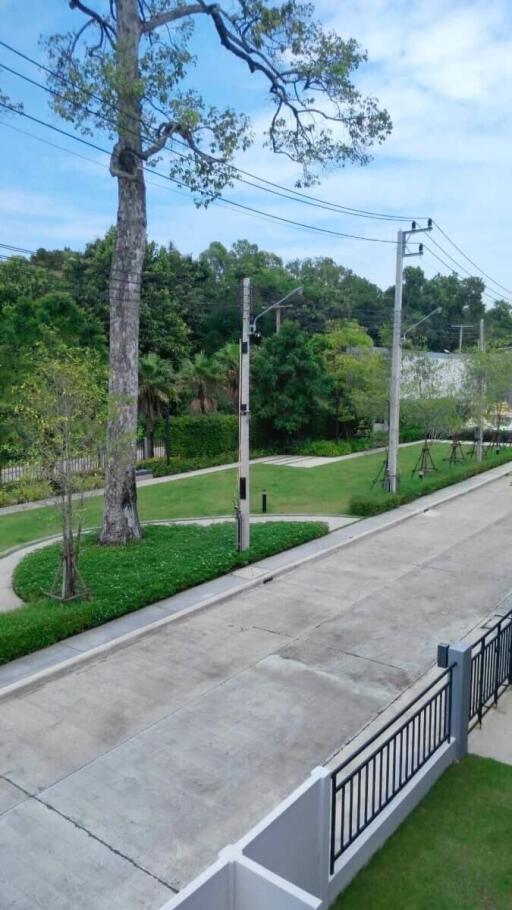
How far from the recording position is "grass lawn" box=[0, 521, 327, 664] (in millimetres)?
9766

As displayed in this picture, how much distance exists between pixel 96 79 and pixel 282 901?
1422 cm

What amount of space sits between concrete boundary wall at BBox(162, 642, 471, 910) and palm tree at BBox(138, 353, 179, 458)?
21.2 meters

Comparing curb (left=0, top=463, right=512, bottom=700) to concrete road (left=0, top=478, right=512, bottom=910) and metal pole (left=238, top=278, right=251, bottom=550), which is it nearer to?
concrete road (left=0, top=478, right=512, bottom=910)

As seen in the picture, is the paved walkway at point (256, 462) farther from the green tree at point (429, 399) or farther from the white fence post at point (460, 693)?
the white fence post at point (460, 693)

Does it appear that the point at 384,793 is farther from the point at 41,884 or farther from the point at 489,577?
the point at 489,577

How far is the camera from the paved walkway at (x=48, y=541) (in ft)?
38.3

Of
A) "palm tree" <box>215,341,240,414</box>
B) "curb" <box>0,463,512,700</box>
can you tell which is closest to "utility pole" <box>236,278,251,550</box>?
"curb" <box>0,463,512,700</box>

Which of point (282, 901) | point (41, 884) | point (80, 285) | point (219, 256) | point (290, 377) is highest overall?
point (219, 256)

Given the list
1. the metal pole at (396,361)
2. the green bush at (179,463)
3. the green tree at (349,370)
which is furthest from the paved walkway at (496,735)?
the green tree at (349,370)

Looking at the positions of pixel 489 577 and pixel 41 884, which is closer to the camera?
pixel 41 884

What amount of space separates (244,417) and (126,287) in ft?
12.1

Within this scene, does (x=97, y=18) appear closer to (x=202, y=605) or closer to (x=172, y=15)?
(x=172, y=15)

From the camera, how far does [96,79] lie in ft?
43.3

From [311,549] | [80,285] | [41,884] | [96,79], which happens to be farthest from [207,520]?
[80,285]
